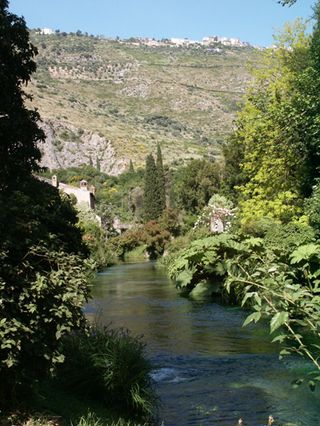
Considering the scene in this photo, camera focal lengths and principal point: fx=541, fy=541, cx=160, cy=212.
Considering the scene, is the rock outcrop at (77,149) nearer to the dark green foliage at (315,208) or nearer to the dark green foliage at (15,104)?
the dark green foliage at (315,208)

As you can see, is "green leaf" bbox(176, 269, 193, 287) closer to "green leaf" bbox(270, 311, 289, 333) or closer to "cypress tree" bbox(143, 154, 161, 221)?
"green leaf" bbox(270, 311, 289, 333)

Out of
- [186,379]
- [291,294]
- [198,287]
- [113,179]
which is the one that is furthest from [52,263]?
[113,179]

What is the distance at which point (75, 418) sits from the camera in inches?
259

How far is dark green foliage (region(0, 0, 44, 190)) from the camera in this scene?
32.8 feet

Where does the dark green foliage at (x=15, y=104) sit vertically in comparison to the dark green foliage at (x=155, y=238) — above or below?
above

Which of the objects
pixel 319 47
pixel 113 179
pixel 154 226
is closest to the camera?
pixel 319 47

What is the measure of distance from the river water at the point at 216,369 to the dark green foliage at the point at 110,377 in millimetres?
507

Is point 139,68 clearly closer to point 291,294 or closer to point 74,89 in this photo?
point 74,89

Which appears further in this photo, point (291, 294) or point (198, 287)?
point (198, 287)

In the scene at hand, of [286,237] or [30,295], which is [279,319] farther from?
[286,237]

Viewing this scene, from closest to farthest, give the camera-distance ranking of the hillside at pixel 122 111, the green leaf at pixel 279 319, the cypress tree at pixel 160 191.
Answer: the green leaf at pixel 279 319 → the cypress tree at pixel 160 191 → the hillside at pixel 122 111

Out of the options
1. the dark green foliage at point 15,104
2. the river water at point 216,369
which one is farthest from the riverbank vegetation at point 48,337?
the river water at point 216,369

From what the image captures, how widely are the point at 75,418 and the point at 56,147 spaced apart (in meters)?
128

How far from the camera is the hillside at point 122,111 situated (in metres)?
130
